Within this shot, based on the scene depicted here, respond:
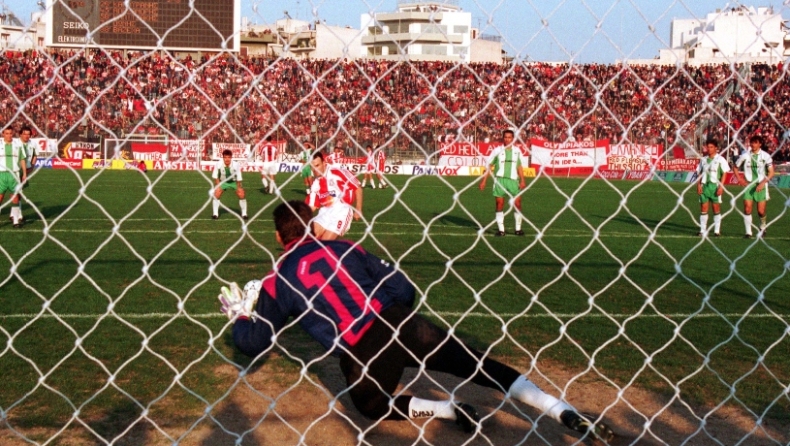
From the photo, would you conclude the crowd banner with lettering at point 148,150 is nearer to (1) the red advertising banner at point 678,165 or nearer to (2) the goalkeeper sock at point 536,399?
(1) the red advertising banner at point 678,165

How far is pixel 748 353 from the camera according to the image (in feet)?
22.0

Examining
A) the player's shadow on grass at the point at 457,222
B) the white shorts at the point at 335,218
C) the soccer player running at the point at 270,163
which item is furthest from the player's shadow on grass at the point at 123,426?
the player's shadow on grass at the point at 457,222

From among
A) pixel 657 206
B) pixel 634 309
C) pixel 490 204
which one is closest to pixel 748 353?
pixel 634 309

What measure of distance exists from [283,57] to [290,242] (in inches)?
59.4

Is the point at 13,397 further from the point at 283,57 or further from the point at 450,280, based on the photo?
the point at 450,280

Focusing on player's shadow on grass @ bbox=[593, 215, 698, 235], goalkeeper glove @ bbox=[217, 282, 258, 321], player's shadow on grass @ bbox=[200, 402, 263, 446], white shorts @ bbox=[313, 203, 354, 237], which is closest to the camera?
goalkeeper glove @ bbox=[217, 282, 258, 321]

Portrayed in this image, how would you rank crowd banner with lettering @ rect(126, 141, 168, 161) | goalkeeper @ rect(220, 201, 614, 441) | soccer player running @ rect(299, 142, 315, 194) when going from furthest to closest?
crowd banner with lettering @ rect(126, 141, 168, 161), goalkeeper @ rect(220, 201, 614, 441), soccer player running @ rect(299, 142, 315, 194)

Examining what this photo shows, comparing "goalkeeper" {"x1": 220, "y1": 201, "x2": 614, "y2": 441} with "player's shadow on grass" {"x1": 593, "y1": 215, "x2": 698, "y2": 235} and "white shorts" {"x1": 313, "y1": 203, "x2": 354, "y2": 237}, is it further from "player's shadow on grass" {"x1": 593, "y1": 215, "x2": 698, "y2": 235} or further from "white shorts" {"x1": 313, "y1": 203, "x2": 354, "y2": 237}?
"player's shadow on grass" {"x1": 593, "y1": 215, "x2": 698, "y2": 235}

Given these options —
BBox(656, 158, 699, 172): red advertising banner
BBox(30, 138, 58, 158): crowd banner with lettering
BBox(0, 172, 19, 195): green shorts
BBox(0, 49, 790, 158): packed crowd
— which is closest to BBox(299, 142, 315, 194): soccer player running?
BBox(0, 49, 790, 158): packed crowd

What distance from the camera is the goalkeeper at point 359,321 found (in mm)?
3869

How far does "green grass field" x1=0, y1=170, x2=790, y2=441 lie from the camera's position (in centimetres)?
457

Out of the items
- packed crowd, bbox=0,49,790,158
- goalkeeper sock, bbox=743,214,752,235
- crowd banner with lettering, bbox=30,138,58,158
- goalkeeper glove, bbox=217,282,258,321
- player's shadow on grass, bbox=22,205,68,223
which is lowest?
player's shadow on grass, bbox=22,205,68,223

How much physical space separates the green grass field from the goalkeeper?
210 mm

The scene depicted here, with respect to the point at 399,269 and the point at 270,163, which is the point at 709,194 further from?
the point at 399,269
